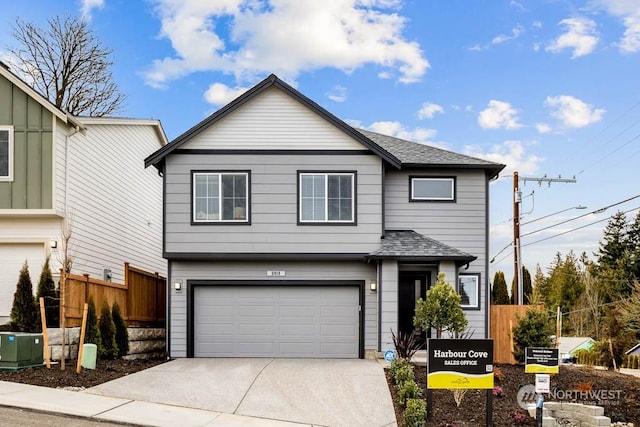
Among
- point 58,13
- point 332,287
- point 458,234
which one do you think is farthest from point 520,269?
point 58,13

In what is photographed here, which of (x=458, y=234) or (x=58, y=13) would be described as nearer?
(x=458, y=234)

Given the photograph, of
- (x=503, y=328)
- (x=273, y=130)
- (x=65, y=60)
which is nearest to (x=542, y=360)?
(x=503, y=328)

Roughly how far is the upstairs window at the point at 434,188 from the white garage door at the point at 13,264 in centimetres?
960

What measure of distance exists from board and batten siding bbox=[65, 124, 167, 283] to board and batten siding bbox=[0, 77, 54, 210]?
813 mm

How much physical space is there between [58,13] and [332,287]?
19038 mm

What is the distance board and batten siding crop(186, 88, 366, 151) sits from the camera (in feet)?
56.4

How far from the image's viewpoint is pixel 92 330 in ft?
47.4

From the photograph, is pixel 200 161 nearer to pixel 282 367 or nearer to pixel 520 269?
pixel 282 367

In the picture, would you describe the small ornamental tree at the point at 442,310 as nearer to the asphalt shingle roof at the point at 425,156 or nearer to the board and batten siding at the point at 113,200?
the asphalt shingle roof at the point at 425,156

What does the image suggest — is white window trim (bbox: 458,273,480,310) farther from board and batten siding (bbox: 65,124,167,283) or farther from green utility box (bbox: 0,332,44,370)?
green utility box (bbox: 0,332,44,370)

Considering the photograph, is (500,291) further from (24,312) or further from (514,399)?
(24,312)

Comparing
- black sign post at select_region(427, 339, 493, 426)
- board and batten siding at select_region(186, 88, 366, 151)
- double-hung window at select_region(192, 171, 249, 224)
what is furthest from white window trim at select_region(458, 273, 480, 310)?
black sign post at select_region(427, 339, 493, 426)

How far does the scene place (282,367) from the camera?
48.9 ft

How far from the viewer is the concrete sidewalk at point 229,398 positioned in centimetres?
1034
